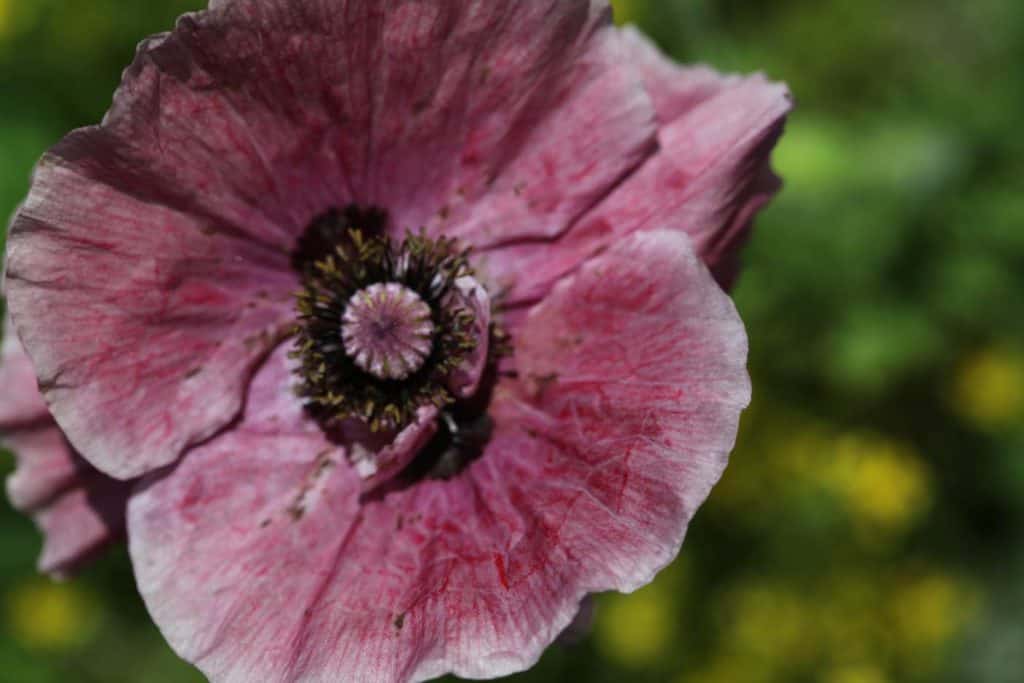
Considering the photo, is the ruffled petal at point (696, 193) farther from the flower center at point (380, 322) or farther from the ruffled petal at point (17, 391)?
the ruffled petal at point (17, 391)

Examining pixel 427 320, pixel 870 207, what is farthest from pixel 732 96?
pixel 870 207

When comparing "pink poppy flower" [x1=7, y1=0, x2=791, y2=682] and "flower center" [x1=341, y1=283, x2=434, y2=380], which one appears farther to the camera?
"flower center" [x1=341, y1=283, x2=434, y2=380]

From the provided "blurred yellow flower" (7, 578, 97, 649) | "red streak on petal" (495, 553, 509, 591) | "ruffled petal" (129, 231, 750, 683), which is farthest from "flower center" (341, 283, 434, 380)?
"blurred yellow flower" (7, 578, 97, 649)

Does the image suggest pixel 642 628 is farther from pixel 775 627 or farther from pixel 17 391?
pixel 17 391

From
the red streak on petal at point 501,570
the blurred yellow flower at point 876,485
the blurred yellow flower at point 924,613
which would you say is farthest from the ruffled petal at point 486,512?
the blurred yellow flower at point 924,613

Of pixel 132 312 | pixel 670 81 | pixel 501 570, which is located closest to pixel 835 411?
pixel 670 81

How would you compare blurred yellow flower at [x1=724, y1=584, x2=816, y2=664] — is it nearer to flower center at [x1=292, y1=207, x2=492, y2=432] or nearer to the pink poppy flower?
the pink poppy flower
